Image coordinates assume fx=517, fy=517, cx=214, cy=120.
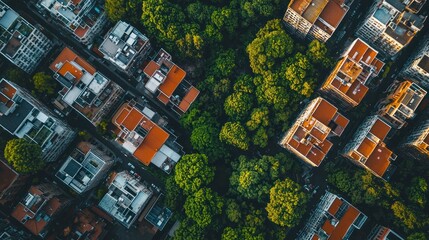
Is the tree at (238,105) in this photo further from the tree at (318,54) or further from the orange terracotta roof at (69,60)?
the orange terracotta roof at (69,60)

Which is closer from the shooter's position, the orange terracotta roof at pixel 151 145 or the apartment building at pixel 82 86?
the orange terracotta roof at pixel 151 145

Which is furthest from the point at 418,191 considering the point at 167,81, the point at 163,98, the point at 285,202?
the point at 167,81

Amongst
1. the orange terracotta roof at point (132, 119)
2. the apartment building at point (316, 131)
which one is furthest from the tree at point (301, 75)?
the orange terracotta roof at point (132, 119)

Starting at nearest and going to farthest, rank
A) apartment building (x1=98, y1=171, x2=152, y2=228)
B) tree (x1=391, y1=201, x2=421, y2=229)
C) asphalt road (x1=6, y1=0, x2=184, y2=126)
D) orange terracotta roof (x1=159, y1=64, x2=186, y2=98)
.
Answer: tree (x1=391, y1=201, x2=421, y2=229) → apartment building (x1=98, y1=171, x2=152, y2=228) → orange terracotta roof (x1=159, y1=64, x2=186, y2=98) → asphalt road (x1=6, y1=0, x2=184, y2=126)

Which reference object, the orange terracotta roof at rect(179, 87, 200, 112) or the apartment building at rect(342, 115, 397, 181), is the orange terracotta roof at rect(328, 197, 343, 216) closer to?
the apartment building at rect(342, 115, 397, 181)

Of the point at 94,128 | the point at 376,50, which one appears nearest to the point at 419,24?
the point at 376,50

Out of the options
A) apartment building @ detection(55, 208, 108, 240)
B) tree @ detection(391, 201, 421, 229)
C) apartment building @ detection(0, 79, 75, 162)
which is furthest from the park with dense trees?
apartment building @ detection(0, 79, 75, 162)

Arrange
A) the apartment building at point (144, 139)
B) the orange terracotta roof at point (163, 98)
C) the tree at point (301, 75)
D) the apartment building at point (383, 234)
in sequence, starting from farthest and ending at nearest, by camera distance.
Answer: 1. the orange terracotta roof at point (163, 98)
2. the apartment building at point (144, 139)
3. the tree at point (301, 75)
4. the apartment building at point (383, 234)
